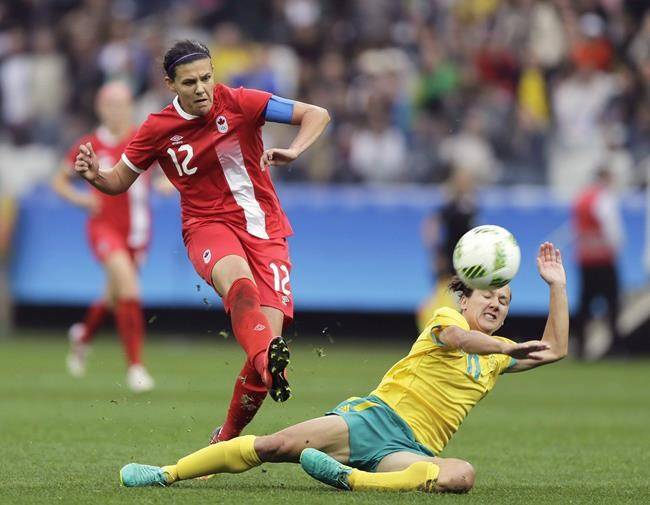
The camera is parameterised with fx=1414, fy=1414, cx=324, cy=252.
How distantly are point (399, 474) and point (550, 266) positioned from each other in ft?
4.23

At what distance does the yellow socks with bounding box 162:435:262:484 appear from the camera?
707 cm

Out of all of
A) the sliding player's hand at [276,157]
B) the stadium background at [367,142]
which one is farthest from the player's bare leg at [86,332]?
the sliding player's hand at [276,157]

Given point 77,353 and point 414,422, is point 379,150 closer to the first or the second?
point 77,353

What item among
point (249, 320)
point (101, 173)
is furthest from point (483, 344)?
point (101, 173)

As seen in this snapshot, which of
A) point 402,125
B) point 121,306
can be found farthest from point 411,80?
point 121,306

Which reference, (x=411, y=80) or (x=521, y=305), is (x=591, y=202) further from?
(x=411, y=80)

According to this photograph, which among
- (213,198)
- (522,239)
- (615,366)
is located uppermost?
(213,198)

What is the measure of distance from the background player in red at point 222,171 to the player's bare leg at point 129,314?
5.20 m

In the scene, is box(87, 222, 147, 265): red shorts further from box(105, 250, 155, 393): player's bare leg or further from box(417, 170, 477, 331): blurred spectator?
box(417, 170, 477, 331): blurred spectator

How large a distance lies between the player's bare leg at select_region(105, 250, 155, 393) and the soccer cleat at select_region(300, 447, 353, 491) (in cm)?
628

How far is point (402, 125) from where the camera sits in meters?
19.8

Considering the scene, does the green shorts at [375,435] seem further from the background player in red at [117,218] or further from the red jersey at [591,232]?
the red jersey at [591,232]

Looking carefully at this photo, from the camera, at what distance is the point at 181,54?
7949 mm

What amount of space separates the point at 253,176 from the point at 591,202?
A: 1050 cm
